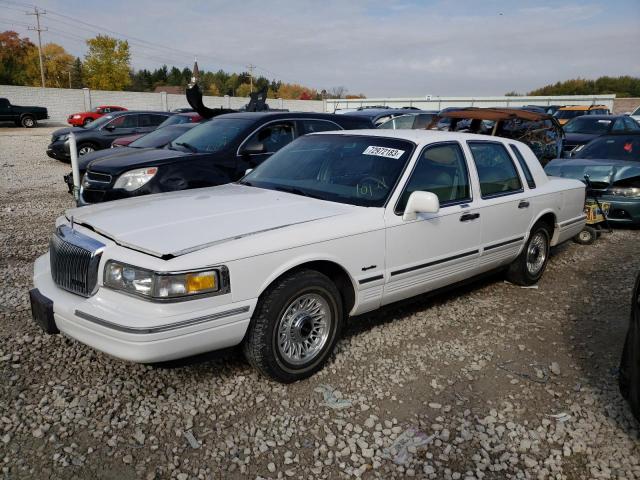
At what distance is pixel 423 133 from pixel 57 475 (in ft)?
11.8

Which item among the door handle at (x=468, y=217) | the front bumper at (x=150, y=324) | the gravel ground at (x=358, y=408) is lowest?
the gravel ground at (x=358, y=408)

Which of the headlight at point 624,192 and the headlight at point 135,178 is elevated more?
the headlight at point 135,178

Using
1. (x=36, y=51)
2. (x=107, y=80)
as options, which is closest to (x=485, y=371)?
(x=107, y=80)

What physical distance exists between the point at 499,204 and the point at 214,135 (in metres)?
4.06

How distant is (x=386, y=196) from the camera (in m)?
3.89

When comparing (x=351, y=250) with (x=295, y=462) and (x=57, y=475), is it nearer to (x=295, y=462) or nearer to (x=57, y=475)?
(x=295, y=462)

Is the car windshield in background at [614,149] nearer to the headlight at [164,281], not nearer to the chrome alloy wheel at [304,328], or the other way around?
the chrome alloy wheel at [304,328]

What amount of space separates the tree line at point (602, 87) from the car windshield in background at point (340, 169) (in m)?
65.7

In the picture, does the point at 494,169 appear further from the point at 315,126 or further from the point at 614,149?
the point at 614,149

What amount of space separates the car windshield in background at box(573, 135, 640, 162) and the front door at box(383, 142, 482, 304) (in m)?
5.60

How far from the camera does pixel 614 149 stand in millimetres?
8969

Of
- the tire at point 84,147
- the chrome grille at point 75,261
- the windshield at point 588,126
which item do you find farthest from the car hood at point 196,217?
the windshield at point 588,126

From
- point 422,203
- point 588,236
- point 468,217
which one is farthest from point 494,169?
point 588,236

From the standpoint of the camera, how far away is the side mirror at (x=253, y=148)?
686 cm
